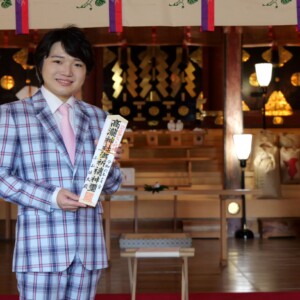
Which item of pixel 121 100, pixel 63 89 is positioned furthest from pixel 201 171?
pixel 63 89

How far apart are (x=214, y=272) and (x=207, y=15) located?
7.29ft

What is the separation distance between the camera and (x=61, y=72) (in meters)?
2.21

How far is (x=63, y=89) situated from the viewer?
221 cm

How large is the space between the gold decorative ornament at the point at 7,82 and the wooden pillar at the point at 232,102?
16.6 ft

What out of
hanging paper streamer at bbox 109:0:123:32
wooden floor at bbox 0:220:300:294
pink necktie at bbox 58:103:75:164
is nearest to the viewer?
pink necktie at bbox 58:103:75:164

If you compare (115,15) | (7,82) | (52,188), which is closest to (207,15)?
(115,15)

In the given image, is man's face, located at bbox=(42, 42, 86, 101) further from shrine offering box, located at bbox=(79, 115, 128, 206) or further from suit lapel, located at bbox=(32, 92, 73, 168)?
shrine offering box, located at bbox=(79, 115, 128, 206)

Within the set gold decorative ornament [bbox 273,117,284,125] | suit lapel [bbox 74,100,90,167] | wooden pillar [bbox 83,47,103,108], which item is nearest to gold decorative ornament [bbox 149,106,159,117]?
wooden pillar [bbox 83,47,103,108]

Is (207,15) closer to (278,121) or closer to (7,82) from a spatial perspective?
Result: (278,121)

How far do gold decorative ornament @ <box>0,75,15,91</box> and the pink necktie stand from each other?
10.5m

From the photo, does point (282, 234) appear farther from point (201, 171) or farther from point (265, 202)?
point (201, 171)

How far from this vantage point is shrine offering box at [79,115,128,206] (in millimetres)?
2088

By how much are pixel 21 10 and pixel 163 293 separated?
2.12 m

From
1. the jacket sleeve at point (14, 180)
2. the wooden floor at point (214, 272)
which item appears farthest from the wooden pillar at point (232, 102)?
the jacket sleeve at point (14, 180)
